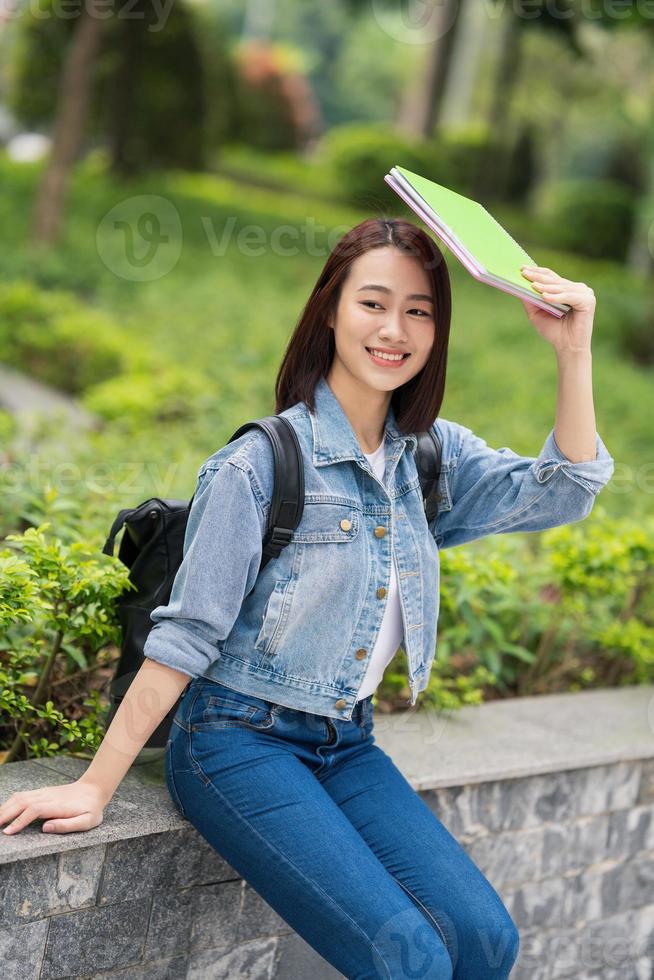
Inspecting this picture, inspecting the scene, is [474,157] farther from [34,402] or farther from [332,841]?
[332,841]

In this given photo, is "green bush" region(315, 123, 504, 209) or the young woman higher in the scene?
"green bush" region(315, 123, 504, 209)

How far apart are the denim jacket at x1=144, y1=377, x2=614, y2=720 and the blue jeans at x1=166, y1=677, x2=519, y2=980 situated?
0.09 meters

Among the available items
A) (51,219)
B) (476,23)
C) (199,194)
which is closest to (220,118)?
(199,194)

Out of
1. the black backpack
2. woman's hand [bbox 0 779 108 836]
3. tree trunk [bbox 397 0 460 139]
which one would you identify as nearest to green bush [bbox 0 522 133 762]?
the black backpack

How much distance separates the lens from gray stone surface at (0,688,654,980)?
6.75ft

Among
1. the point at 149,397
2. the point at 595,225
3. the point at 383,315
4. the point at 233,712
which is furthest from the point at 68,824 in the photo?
the point at 595,225

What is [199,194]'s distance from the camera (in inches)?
584

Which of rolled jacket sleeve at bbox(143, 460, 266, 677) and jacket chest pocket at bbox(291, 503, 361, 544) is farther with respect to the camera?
jacket chest pocket at bbox(291, 503, 361, 544)

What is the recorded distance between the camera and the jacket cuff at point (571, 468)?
2215mm

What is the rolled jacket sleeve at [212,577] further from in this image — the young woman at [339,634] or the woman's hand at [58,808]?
the woman's hand at [58,808]

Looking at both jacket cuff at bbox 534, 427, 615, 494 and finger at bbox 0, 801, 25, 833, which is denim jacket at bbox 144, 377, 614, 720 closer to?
jacket cuff at bbox 534, 427, 615, 494

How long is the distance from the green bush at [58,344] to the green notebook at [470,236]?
4708 millimetres

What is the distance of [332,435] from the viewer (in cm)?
212

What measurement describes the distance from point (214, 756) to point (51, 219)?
361 inches
